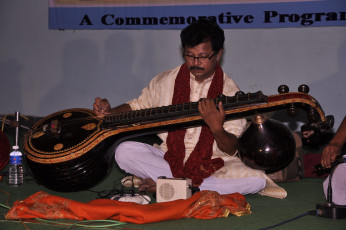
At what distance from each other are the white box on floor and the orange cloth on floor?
0.12m

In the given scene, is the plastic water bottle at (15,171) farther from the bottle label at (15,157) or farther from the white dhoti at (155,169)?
the white dhoti at (155,169)

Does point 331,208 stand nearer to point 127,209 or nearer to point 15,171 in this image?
point 127,209

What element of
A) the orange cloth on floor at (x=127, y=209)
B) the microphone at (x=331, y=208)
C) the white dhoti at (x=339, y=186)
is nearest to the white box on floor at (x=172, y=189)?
the orange cloth on floor at (x=127, y=209)

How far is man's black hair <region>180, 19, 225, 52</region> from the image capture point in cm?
363

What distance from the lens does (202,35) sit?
3656 millimetres

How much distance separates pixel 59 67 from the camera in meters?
6.44

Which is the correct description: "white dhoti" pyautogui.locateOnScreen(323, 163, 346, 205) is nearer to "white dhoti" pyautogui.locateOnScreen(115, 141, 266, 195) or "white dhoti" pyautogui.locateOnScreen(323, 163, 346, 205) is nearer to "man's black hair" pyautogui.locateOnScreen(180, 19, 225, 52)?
"white dhoti" pyautogui.locateOnScreen(115, 141, 266, 195)

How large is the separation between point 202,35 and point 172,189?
3.95ft

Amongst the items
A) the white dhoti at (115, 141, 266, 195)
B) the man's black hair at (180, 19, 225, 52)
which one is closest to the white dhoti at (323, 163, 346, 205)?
the white dhoti at (115, 141, 266, 195)

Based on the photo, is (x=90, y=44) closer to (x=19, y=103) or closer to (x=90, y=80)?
(x=90, y=80)

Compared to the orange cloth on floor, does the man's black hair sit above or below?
above

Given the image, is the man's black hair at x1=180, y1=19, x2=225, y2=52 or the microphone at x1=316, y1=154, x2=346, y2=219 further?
the man's black hair at x1=180, y1=19, x2=225, y2=52

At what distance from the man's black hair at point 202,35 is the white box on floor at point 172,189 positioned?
41.4 inches

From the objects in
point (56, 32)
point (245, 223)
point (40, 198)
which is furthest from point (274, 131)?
point (56, 32)
